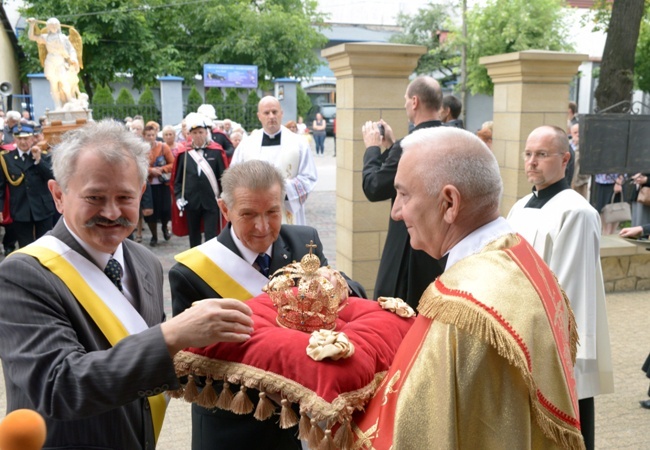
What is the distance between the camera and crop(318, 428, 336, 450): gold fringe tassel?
6.13 ft

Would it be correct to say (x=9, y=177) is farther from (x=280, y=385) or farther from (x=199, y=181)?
(x=280, y=385)

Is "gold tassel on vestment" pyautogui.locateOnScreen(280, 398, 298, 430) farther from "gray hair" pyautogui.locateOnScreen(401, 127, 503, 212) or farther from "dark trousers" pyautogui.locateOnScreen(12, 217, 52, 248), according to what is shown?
"dark trousers" pyautogui.locateOnScreen(12, 217, 52, 248)

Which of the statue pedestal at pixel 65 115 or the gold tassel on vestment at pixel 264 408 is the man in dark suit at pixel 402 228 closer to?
the gold tassel on vestment at pixel 264 408

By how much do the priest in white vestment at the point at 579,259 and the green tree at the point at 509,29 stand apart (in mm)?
21771

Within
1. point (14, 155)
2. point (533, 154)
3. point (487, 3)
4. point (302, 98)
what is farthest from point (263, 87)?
point (533, 154)

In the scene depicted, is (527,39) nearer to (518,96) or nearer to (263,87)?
(263,87)

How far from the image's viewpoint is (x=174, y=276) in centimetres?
258

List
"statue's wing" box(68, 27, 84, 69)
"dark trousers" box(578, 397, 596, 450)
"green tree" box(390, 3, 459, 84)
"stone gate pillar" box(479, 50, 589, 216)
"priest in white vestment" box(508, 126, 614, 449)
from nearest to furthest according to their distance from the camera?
"dark trousers" box(578, 397, 596, 450)
"priest in white vestment" box(508, 126, 614, 449)
"stone gate pillar" box(479, 50, 589, 216)
"statue's wing" box(68, 27, 84, 69)
"green tree" box(390, 3, 459, 84)

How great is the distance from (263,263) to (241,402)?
2.66 ft

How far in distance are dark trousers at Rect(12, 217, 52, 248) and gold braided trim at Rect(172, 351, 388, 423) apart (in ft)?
25.7

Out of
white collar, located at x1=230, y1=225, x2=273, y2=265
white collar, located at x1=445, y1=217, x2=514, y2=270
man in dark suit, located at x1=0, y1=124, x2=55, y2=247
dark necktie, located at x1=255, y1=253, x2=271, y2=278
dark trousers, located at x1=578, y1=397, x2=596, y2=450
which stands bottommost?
dark trousers, located at x1=578, y1=397, x2=596, y2=450

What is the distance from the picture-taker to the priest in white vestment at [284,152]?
23.3 feet

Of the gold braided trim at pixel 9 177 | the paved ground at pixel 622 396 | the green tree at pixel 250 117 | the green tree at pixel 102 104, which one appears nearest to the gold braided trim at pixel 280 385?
the paved ground at pixel 622 396

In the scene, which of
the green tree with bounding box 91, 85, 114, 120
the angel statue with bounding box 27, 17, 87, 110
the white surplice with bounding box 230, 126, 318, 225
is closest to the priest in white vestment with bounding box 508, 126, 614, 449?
the white surplice with bounding box 230, 126, 318, 225
